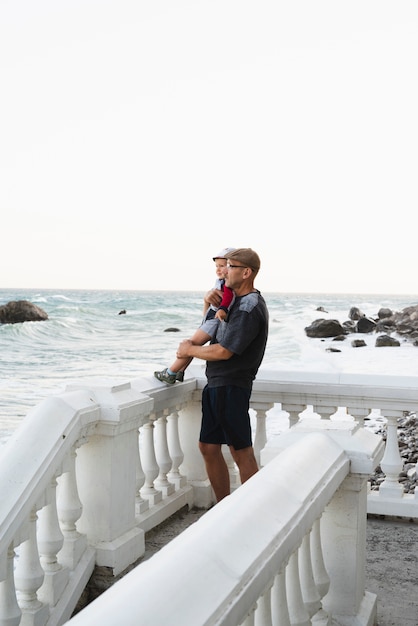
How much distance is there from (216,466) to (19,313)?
42.1m

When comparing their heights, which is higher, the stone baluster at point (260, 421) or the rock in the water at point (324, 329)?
the stone baluster at point (260, 421)

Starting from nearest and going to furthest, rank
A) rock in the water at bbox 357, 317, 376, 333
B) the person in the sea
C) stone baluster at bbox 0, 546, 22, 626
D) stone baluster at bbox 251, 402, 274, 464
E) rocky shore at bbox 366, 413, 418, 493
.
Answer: stone baluster at bbox 0, 546, 22, 626 < the person in the sea < stone baluster at bbox 251, 402, 274, 464 < rocky shore at bbox 366, 413, 418, 493 < rock in the water at bbox 357, 317, 376, 333

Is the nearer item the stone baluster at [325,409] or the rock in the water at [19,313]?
the stone baluster at [325,409]

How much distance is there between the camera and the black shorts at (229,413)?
14.6ft

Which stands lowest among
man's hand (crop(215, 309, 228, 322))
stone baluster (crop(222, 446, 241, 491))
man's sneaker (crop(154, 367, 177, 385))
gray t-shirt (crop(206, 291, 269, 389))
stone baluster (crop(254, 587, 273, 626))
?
stone baluster (crop(222, 446, 241, 491))

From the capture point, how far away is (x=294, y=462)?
228 centimetres

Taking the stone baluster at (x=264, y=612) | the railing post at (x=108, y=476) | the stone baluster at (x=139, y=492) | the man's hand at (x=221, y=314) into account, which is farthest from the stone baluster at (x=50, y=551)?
the stone baluster at (x=264, y=612)

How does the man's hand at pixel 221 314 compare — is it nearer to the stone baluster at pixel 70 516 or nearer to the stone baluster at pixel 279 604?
the stone baluster at pixel 70 516

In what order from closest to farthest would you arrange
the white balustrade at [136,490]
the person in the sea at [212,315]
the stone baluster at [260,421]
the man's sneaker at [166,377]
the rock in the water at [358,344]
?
the white balustrade at [136,490]
the person in the sea at [212,315]
the man's sneaker at [166,377]
the stone baluster at [260,421]
the rock in the water at [358,344]

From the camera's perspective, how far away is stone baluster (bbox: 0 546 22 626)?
9.49 ft

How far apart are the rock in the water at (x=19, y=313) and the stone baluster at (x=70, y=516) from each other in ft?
139

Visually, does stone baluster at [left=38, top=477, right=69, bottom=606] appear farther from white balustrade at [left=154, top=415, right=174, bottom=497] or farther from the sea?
the sea

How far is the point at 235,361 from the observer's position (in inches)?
174

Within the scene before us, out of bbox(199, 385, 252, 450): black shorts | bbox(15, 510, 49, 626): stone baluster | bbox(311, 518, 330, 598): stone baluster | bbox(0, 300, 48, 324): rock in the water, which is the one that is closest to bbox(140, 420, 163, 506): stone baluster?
bbox(199, 385, 252, 450): black shorts
